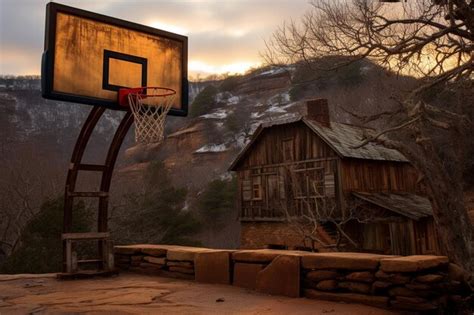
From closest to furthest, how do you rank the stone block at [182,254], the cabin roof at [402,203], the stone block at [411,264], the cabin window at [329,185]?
the stone block at [411,264] < the stone block at [182,254] < the cabin roof at [402,203] < the cabin window at [329,185]

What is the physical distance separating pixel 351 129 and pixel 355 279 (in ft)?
64.1

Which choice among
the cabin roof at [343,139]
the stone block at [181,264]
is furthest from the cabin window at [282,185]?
the stone block at [181,264]

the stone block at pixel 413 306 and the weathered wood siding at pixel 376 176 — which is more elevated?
the weathered wood siding at pixel 376 176

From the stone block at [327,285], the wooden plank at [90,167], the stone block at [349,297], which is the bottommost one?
the stone block at [349,297]

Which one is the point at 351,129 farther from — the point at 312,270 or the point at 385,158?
the point at 312,270

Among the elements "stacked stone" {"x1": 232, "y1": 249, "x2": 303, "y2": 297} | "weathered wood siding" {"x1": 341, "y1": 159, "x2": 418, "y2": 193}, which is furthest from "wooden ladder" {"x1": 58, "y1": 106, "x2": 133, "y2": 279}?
"weathered wood siding" {"x1": 341, "y1": 159, "x2": 418, "y2": 193}

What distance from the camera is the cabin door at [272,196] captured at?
2309 centimetres

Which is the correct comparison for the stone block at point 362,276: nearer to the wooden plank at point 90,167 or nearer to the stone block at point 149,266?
the stone block at point 149,266

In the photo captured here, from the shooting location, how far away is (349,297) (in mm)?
5453

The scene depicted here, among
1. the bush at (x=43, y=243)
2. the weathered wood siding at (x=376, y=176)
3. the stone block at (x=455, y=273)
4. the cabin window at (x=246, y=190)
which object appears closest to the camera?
the stone block at (x=455, y=273)

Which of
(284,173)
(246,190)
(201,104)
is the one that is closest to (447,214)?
(284,173)

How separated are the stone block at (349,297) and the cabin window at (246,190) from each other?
18.7 m

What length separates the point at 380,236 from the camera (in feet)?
67.2

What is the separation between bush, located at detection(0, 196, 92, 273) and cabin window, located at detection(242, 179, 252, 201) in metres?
8.90
